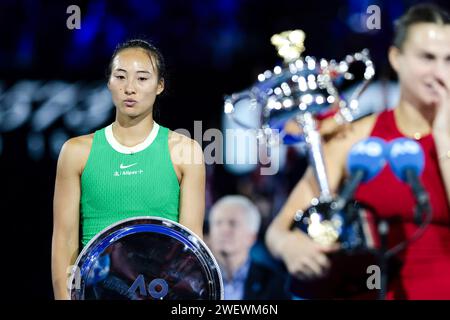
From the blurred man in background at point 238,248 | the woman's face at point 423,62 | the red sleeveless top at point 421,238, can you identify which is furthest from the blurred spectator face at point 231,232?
the woman's face at point 423,62

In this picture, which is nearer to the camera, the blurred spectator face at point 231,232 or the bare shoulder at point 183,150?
the bare shoulder at point 183,150

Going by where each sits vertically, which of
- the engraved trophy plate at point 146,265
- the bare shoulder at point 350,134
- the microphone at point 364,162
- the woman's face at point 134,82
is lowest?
the engraved trophy plate at point 146,265

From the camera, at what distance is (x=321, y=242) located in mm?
2539

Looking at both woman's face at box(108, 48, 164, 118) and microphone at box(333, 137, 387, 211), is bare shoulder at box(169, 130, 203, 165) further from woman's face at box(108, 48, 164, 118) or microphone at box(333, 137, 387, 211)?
microphone at box(333, 137, 387, 211)

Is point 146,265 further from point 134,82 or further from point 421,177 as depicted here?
point 421,177

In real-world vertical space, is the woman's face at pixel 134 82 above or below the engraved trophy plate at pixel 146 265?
above

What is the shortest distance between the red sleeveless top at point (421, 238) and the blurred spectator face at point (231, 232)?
0.45 meters

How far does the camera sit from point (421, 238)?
8.16 feet

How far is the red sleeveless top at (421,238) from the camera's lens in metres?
2.48

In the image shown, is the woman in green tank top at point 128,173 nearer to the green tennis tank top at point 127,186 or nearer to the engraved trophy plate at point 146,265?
the green tennis tank top at point 127,186

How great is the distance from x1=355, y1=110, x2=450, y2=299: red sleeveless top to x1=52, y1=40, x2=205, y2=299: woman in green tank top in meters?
0.60

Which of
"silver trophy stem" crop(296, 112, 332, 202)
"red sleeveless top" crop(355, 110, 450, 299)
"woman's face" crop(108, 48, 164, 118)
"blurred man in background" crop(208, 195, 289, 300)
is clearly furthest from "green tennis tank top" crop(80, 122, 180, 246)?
"red sleeveless top" crop(355, 110, 450, 299)

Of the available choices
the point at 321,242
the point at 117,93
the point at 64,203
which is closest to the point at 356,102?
the point at 321,242
